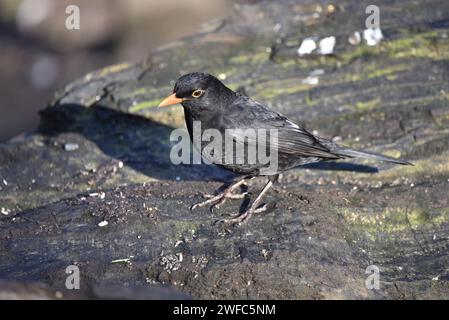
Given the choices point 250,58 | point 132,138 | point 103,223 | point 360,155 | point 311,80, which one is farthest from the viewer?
point 250,58

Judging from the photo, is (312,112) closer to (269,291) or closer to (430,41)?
(430,41)

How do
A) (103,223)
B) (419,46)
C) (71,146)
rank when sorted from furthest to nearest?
(419,46) → (71,146) → (103,223)

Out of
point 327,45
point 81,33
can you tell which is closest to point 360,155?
point 327,45

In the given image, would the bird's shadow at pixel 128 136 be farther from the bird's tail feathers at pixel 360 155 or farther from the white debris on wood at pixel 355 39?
the white debris on wood at pixel 355 39

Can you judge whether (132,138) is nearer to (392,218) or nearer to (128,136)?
(128,136)

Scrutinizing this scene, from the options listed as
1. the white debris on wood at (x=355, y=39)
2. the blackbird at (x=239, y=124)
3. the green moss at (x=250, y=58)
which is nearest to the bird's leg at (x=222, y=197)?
the blackbird at (x=239, y=124)

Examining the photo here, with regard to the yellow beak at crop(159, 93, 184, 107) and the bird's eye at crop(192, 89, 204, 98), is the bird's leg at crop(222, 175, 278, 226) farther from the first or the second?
the yellow beak at crop(159, 93, 184, 107)

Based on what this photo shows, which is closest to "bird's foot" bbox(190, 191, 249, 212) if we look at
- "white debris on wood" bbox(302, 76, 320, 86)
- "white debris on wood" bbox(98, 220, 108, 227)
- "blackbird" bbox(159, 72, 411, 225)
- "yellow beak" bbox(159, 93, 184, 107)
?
"blackbird" bbox(159, 72, 411, 225)
